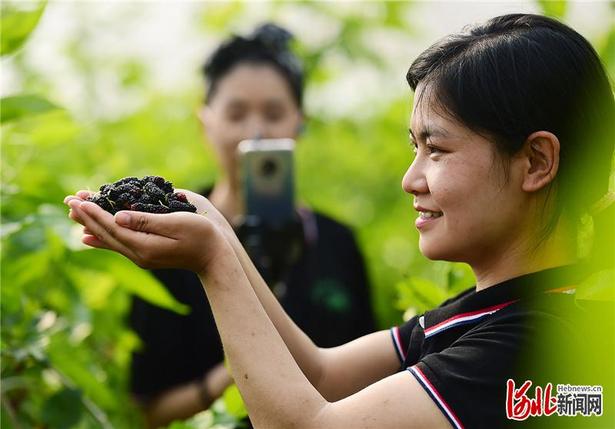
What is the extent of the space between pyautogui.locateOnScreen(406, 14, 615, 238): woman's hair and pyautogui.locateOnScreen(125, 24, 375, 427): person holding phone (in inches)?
49.3

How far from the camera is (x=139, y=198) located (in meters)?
1.46

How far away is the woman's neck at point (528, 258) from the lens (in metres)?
1.50

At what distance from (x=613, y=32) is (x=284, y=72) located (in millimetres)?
1380

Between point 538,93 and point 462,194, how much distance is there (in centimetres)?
18

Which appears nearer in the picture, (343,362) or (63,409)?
(343,362)

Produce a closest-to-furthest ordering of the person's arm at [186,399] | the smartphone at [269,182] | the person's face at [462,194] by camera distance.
Answer: the person's face at [462,194] → the smartphone at [269,182] → the person's arm at [186,399]

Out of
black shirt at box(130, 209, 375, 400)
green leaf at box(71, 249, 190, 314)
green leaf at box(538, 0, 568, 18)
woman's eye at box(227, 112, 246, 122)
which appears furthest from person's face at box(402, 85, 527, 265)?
woman's eye at box(227, 112, 246, 122)

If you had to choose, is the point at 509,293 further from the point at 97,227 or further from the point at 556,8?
the point at 556,8

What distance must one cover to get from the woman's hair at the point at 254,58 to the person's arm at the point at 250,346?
5.89 ft

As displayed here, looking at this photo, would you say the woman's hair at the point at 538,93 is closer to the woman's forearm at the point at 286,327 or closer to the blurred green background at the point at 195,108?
the woman's forearm at the point at 286,327

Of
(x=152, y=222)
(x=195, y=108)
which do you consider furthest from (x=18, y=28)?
(x=195, y=108)

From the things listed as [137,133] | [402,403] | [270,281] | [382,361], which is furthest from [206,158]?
[402,403]

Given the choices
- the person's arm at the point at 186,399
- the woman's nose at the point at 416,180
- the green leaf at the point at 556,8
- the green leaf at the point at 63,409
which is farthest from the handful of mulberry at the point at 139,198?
the person's arm at the point at 186,399

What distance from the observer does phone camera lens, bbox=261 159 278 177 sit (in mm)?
2654
